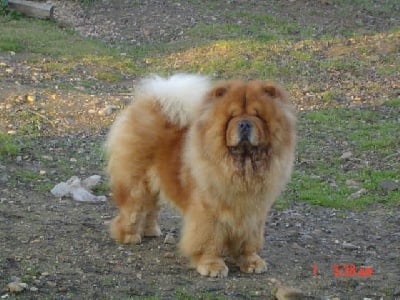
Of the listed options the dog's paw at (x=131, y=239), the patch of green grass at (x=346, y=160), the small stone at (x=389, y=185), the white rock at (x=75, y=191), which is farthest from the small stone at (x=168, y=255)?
the small stone at (x=389, y=185)

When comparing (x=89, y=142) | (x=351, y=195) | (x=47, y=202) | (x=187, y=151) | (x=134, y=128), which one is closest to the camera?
(x=187, y=151)

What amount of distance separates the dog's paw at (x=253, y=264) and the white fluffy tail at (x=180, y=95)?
1.07 meters

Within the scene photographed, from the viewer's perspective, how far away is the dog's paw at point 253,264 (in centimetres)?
606

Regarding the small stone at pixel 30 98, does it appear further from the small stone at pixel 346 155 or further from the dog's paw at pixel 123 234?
the dog's paw at pixel 123 234

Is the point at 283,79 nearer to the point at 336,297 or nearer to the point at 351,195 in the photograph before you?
the point at 351,195

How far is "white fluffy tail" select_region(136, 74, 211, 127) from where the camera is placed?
20.4 ft

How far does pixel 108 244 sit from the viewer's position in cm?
656

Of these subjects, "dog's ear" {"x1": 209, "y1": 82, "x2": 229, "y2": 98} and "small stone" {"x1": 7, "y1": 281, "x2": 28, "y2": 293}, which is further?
"dog's ear" {"x1": 209, "y1": 82, "x2": 229, "y2": 98}

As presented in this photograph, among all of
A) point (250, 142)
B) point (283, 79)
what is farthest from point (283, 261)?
point (283, 79)

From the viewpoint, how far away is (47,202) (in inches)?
295

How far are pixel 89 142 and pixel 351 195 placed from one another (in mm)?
2973

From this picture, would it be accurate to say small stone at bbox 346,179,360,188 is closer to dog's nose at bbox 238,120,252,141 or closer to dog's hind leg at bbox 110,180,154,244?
dog's hind leg at bbox 110,180,154,244

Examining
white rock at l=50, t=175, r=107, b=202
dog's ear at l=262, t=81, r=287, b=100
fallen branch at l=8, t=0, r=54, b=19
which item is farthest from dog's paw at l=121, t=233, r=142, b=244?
fallen branch at l=8, t=0, r=54, b=19

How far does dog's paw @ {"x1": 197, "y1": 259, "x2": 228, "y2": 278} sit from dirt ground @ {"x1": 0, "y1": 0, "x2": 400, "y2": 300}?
0.06m
